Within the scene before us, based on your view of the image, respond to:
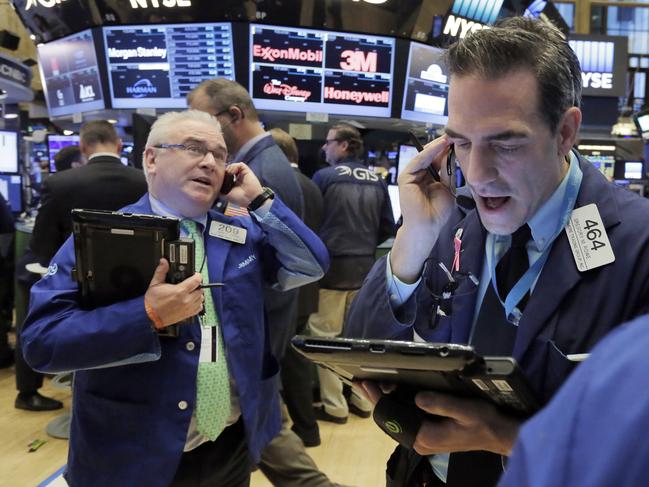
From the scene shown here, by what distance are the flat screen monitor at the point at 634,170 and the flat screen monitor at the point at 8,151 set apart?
9.53 metres

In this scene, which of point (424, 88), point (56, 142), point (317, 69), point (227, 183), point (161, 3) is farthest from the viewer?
point (56, 142)

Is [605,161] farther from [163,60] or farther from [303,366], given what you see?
[303,366]

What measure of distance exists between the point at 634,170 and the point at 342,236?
28.1 feet

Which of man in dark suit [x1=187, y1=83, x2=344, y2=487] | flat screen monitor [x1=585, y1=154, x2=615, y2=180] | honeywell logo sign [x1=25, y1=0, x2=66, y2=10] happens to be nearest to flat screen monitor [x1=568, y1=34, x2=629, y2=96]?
flat screen monitor [x1=585, y1=154, x2=615, y2=180]

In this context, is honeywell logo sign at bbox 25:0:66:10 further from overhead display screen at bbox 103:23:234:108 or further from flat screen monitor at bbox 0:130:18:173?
flat screen monitor at bbox 0:130:18:173

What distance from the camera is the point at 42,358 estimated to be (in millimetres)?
1651

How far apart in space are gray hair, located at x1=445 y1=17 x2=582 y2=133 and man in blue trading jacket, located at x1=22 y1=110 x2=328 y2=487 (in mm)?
894

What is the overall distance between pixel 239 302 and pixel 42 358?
0.54 m

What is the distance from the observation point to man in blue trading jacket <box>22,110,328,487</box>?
1638 mm

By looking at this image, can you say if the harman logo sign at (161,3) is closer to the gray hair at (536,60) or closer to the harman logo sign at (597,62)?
the gray hair at (536,60)

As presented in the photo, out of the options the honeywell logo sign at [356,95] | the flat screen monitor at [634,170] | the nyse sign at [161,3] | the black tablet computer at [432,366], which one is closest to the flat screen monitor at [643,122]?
the flat screen monitor at [634,170]

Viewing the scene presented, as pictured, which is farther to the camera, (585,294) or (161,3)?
(161,3)

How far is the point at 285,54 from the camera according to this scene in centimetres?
497

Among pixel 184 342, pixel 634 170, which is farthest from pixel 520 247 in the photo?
pixel 634 170
